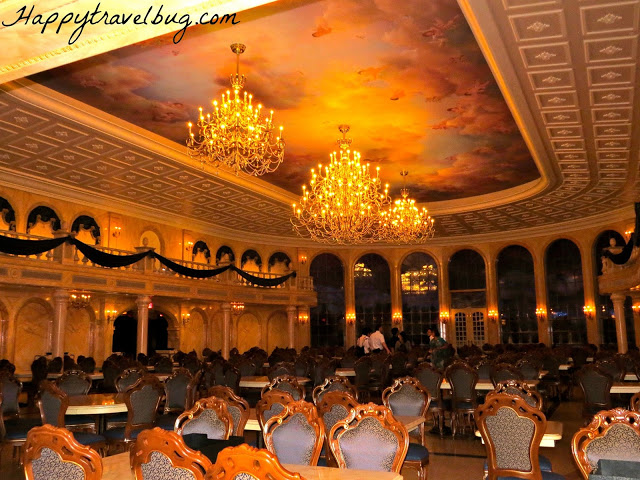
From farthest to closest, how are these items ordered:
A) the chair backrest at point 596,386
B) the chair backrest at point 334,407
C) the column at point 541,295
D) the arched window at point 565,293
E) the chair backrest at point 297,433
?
the column at point 541,295
the arched window at point 565,293
the chair backrest at point 596,386
the chair backrest at point 334,407
the chair backrest at point 297,433

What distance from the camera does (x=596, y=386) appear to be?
8.15 m

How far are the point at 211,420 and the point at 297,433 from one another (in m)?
0.75

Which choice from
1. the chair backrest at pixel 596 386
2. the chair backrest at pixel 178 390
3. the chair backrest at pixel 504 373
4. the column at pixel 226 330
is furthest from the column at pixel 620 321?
the chair backrest at pixel 178 390

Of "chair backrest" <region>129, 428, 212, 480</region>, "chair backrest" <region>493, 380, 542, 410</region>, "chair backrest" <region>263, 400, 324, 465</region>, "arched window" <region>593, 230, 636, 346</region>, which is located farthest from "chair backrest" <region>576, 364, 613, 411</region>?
"arched window" <region>593, 230, 636, 346</region>

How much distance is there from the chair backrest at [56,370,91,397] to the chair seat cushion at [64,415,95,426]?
29.9 inches

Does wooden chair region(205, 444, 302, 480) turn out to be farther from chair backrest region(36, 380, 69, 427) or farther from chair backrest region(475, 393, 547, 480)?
chair backrest region(36, 380, 69, 427)

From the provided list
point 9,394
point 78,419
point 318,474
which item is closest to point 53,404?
point 78,419

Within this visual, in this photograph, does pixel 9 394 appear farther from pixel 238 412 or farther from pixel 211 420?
pixel 211 420

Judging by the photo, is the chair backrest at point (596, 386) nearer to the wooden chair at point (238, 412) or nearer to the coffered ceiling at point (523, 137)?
the coffered ceiling at point (523, 137)

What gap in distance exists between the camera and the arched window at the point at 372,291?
26.1 metres

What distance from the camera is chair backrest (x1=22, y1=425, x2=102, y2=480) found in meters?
3.12

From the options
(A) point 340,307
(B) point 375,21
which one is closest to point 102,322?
(A) point 340,307

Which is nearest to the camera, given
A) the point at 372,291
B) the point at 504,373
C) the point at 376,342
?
the point at 504,373

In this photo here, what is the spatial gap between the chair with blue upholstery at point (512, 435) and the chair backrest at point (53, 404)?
4252 mm
